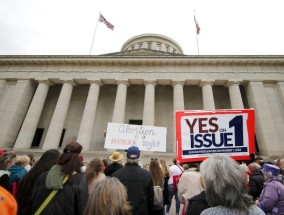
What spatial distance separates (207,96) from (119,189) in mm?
20018

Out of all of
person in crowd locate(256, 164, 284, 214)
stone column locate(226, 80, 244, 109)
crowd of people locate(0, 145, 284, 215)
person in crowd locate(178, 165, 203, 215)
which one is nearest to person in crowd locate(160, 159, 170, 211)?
crowd of people locate(0, 145, 284, 215)

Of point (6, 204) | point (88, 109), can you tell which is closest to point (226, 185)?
point (6, 204)

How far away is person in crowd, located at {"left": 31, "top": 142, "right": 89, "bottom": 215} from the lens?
2.35 m

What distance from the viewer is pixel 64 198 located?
2398mm

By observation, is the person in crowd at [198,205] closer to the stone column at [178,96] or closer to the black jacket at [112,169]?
the black jacket at [112,169]

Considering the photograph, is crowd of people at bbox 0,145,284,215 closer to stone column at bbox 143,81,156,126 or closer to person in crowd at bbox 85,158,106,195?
person in crowd at bbox 85,158,106,195

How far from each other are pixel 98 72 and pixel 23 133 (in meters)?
11.0

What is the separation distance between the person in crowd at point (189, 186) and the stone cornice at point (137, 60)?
1954 centimetres

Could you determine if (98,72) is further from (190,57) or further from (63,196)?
(63,196)

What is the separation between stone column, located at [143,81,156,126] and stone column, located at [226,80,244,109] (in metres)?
9.02

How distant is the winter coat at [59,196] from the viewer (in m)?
2.33

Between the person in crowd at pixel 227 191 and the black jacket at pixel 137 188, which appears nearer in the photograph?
the person in crowd at pixel 227 191

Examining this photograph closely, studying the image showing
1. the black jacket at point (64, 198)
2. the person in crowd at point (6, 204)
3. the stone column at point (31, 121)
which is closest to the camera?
the person in crowd at point (6, 204)

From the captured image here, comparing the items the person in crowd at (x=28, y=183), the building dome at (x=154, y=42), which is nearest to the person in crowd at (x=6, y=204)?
the person in crowd at (x=28, y=183)
